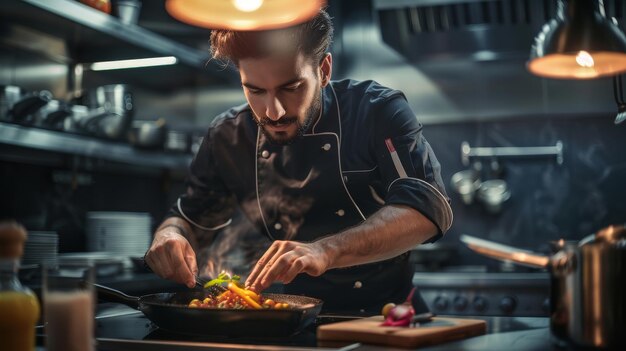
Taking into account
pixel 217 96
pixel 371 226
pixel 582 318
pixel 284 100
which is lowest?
pixel 582 318

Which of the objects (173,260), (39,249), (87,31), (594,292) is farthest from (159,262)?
(87,31)

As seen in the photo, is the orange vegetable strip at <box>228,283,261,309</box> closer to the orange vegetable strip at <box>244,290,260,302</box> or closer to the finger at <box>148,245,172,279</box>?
the orange vegetable strip at <box>244,290,260,302</box>

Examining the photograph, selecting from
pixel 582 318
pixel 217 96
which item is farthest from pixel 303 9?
pixel 217 96

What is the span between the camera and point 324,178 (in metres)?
2.32

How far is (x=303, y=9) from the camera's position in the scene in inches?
59.6

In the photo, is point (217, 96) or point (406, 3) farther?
point (217, 96)

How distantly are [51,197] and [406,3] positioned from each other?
1937 mm

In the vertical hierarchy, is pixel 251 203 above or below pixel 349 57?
below

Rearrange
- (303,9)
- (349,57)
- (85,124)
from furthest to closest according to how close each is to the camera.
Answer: (349,57)
(85,124)
(303,9)

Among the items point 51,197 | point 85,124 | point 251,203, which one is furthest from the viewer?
point 51,197

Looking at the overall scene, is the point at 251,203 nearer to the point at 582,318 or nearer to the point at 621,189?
the point at 582,318

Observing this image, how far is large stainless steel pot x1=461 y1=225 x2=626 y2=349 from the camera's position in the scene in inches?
52.5

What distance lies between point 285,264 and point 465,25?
2774 mm

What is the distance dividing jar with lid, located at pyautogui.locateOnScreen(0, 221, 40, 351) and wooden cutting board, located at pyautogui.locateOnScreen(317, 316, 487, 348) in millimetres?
521
